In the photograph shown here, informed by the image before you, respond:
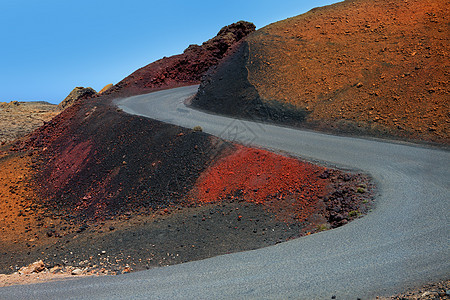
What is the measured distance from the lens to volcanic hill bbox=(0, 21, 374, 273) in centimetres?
980

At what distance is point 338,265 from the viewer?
622cm

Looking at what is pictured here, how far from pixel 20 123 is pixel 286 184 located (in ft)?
105

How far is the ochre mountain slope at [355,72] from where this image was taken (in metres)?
16.0

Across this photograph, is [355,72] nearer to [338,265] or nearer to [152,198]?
[152,198]

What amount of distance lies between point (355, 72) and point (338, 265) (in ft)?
53.9

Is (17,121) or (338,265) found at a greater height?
(17,121)

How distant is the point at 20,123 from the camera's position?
32.5 m

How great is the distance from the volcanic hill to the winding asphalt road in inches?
47.9

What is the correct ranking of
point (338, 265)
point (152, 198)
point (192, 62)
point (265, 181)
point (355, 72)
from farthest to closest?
point (192, 62)
point (355, 72)
point (152, 198)
point (265, 181)
point (338, 265)

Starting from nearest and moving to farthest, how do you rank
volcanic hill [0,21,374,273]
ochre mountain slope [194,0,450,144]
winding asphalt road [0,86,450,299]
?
winding asphalt road [0,86,450,299] → volcanic hill [0,21,374,273] → ochre mountain slope [194,0,450,144]

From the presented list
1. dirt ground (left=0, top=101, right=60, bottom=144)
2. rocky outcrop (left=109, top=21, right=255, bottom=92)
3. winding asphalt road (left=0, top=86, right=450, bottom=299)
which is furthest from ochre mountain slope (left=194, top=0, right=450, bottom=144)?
dirt ground (left=0, top=101, right=60, bottom=144)

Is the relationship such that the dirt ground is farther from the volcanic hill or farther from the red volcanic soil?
the red volcanic soil

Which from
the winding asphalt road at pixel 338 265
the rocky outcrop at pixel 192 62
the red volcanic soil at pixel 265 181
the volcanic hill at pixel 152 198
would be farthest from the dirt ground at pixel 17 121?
the winding asphalt road at pixel 338 265

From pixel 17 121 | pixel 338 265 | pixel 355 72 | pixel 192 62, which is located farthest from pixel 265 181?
pixel 17 121
